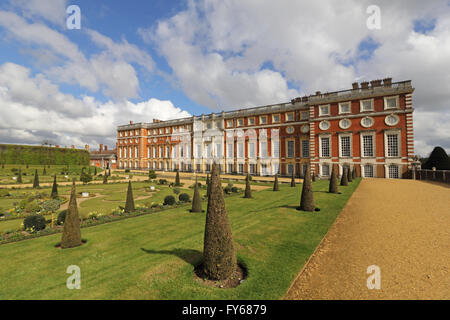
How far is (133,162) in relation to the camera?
6469 cm

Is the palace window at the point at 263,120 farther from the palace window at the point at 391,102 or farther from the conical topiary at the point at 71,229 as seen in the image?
the conical topiary at the point at 71,229

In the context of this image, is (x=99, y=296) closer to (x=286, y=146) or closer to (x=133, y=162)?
(x=286, y=146)

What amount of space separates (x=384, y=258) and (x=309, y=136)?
3279 cm

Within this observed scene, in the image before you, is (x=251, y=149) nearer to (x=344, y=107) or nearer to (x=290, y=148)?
(x=290, y=148)

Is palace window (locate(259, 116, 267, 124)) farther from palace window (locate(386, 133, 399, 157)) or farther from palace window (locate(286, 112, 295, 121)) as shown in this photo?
palace window (locate(386, 133, 399, 157))

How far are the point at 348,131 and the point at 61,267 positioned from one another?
37.0 metres

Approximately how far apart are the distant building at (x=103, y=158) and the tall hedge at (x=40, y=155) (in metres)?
8.62

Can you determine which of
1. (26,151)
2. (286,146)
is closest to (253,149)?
(286,146)

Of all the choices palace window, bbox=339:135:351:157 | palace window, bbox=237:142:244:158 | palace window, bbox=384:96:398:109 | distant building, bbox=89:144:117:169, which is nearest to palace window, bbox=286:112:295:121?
palace window, bbox=339:135:351:157

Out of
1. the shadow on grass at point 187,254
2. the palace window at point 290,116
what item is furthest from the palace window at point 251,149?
the shadow on grass at point 187,254

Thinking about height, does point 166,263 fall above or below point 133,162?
below

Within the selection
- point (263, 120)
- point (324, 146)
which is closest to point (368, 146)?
point (324, 146)

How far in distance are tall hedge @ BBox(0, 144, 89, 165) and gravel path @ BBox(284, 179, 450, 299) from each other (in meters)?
66.5

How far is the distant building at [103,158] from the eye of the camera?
7056cm
